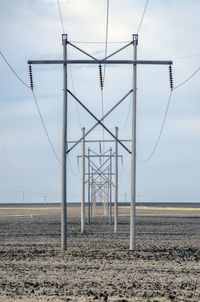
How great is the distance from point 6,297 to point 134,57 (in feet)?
40.4

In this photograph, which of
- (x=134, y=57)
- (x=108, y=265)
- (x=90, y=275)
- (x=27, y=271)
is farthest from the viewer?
(x=134, y=57)

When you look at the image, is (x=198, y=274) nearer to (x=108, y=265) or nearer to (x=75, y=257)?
(x=108, y=265)

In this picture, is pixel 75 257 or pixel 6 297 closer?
pixel 6 297

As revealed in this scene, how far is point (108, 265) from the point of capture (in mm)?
19766

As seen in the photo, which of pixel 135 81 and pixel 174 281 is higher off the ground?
pixel 135 81

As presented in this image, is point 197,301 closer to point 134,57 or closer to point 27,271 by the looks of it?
point 27,271

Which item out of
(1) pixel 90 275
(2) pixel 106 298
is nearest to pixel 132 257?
(1) pixel 90 275

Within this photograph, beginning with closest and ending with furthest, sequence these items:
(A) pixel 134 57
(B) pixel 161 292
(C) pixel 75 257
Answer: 1. (B) pixel 161 292
2. (C) pixel 75 257
3. (A) pixel 134 57

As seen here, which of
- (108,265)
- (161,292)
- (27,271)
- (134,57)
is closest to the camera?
(161,292)

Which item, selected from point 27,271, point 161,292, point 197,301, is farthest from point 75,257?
point 197,301

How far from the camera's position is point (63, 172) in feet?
78.3

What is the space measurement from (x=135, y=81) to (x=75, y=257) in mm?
6197

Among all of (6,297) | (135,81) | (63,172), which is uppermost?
(135,81)

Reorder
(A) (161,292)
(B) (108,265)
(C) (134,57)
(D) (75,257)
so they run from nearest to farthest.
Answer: (A) (161,292)
(B) (108,265)
(D) (75,257)
(C) (134,57)
